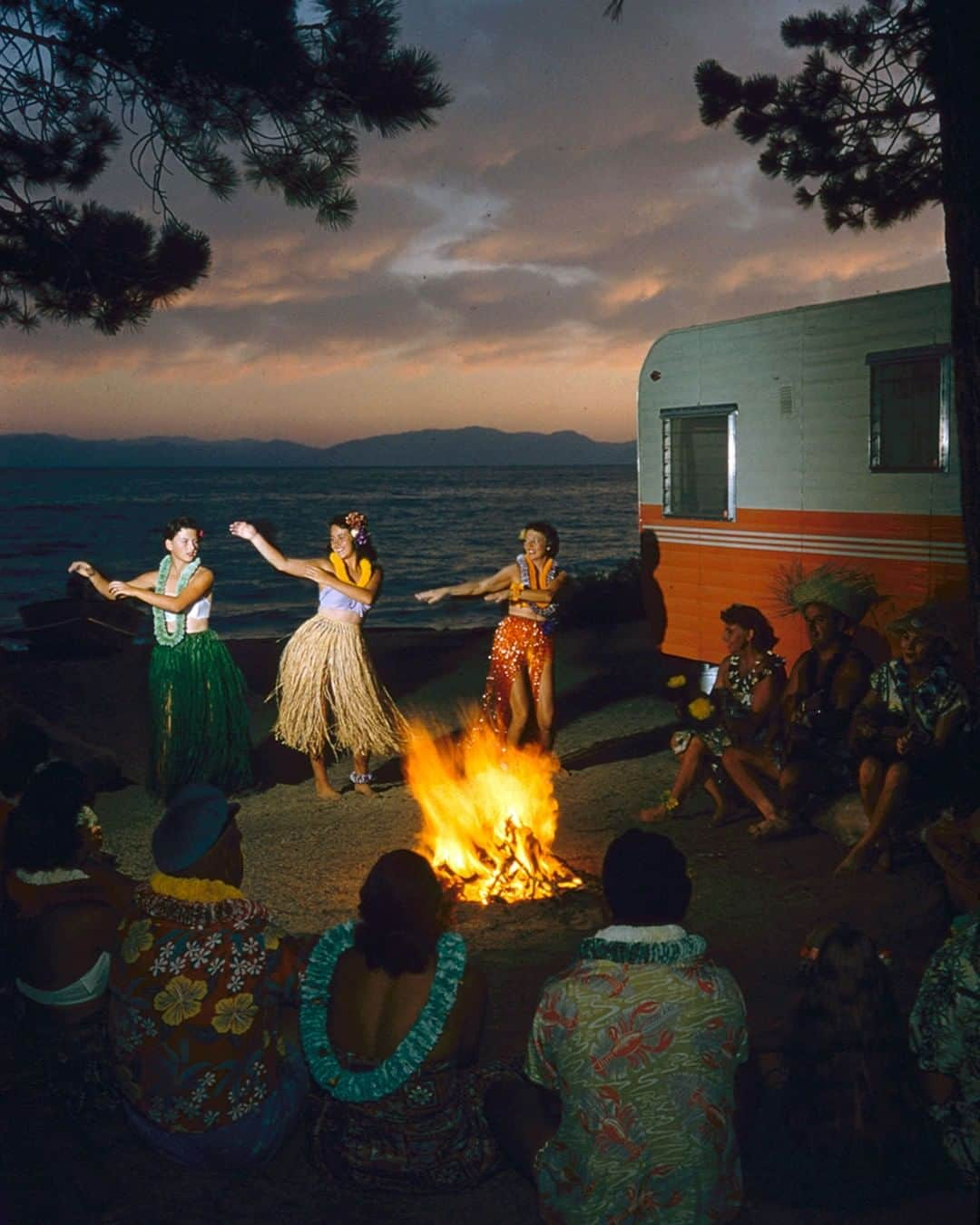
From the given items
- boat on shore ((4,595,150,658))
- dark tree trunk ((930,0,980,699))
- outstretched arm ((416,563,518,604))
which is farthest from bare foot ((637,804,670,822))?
boat on shore ((4,595,150,658))

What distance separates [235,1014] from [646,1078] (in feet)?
3.39

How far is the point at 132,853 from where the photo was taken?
21.8 ft

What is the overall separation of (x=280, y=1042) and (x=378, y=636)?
41.5 ft

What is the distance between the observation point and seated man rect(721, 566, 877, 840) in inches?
247

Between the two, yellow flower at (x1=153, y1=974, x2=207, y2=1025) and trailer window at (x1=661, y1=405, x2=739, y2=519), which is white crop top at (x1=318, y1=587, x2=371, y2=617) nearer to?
trailer window at (x1=661, y1=405, x2=739, y2=519)

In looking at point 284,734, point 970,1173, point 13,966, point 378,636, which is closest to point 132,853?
point 284,734

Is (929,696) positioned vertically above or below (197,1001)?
above

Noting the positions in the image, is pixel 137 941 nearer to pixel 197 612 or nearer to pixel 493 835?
pixel 493 835

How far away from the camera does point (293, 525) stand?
5512cm

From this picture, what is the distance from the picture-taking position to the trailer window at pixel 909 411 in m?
7.65

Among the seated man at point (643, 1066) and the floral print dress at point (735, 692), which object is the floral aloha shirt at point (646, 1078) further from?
the floral print dress at point (735, 692)

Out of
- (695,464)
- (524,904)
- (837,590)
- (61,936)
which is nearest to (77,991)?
(61,936)

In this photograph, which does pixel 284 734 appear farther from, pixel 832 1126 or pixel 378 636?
pixel 378 636

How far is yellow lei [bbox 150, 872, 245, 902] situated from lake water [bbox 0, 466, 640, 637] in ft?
36.7
